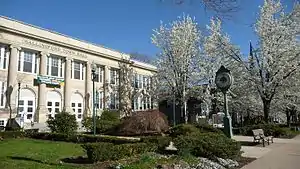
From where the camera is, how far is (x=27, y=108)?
3700cm

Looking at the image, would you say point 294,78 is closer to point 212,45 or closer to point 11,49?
point 212,45

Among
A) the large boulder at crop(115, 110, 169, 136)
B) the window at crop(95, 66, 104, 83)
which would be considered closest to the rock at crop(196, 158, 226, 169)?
the large boulder at crop(115, 110, 169, 136)

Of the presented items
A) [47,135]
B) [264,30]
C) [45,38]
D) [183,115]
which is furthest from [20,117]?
[264,30]

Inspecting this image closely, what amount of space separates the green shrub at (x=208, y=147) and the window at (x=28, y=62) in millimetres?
30025

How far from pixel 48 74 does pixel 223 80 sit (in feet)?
95.1

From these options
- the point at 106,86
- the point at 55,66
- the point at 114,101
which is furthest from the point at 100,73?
the point at 55,66

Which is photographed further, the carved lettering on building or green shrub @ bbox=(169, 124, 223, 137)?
the carved lettering on building

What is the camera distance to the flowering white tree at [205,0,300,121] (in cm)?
2895

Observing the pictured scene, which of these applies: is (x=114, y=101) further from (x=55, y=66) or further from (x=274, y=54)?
(x=274, y=54)

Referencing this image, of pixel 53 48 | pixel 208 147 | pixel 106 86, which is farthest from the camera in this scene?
pixel 106 86

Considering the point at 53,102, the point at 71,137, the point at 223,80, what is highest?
the point at 223,80

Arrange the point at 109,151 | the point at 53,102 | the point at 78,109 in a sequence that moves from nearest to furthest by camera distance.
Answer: the point at 109,151 < the point at 53,102 < the point at 78,109

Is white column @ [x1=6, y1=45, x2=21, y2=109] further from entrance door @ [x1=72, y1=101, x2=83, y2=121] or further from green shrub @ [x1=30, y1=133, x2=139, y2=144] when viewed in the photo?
green shrub @ [x1=30, y1=133, x2=139, y2=144]

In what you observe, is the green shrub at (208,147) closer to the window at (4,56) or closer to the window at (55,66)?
the window at (4,56)
